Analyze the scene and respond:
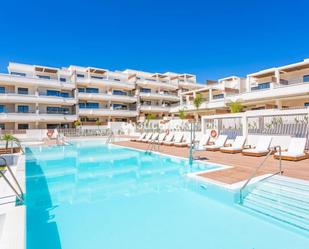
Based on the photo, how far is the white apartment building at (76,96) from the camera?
3331 cm

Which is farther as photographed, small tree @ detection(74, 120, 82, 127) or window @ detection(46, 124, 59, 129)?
window @ detection(46, 124, 59, 129)

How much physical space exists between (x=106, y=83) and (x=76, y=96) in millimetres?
6101

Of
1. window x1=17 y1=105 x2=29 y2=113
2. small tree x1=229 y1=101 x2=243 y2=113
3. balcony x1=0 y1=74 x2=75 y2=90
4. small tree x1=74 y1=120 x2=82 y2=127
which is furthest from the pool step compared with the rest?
window x1=17 y1=105 x2=29 y2=113

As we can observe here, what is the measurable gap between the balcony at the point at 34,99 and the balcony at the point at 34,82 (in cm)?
180

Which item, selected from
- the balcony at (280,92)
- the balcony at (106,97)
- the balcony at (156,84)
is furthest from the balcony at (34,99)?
the balcony at (280,92)

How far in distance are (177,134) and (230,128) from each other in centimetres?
429

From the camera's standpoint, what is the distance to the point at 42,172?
1071 cm

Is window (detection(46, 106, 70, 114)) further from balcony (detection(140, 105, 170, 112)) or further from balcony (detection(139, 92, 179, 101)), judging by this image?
balcony (detection(139, 92, 179, 101))

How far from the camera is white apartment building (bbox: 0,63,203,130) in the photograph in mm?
33309

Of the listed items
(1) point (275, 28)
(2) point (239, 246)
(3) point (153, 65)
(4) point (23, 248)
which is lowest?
(2) point (239, 246)

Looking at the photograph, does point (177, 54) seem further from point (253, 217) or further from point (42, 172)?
point (253, 217)

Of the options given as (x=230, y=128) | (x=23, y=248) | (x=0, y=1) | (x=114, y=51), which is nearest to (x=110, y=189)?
(x=23, y=248)

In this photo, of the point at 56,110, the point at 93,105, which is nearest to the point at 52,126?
the point at 56,110

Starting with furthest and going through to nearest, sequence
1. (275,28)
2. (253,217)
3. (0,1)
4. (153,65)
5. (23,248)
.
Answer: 1. (153,65)
2. (275,28)
3. (0,1)
4. (253,217)
5. (23,248)
